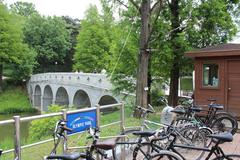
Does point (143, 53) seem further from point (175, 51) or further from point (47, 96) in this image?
point (47, 96)

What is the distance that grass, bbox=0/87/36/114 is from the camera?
1412 inches

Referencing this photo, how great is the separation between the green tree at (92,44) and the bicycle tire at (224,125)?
1056 inches

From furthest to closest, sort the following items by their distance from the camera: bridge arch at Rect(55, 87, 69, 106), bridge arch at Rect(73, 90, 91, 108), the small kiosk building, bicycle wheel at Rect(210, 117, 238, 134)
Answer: bridge arch at Rect(55, 87, 69, 106) → bridge arch at Rect(73, 90, 91, 108) → the small kiosk building → bicycle wheel at Rect(210, 117, 238, 134)

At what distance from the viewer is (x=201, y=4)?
13.9 meters

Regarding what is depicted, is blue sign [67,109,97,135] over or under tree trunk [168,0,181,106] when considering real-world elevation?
under

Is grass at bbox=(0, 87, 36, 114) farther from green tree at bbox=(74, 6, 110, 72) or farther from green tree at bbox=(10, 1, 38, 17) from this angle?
green tree at bbox=(10, 1, 38, 17)

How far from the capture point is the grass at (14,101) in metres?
35.9

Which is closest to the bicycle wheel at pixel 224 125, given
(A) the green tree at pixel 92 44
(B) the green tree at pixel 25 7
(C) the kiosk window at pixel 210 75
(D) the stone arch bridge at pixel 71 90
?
(C) the kiosk window at pixel 210 75

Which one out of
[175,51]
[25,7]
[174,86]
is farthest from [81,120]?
[25,7]

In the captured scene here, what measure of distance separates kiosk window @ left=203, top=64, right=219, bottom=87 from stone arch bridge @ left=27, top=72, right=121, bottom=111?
33.5ft

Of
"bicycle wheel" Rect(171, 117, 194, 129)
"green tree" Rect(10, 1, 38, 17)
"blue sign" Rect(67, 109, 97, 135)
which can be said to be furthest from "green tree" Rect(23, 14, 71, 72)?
"blue sign" Rect(67, 109, 97, 135)

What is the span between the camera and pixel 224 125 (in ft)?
26.3

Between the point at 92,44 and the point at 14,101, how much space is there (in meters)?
10.9

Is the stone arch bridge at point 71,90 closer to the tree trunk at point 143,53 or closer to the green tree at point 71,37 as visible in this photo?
the green tree at point 71,37
